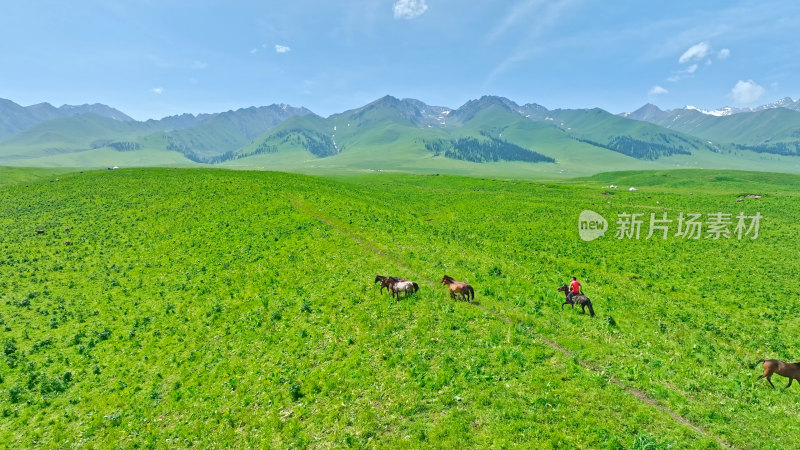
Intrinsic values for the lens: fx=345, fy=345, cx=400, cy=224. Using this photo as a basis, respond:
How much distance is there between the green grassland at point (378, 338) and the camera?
45.1 feet

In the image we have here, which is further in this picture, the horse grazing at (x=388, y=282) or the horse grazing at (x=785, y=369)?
the horse grazing at (x=388, y=282)

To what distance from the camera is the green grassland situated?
45.1ft

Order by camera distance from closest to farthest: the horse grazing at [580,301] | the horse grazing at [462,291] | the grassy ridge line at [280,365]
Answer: the grassy ridge line at [280,365] < the horse grazing at [580,301] < the horse grazing at [462,291]

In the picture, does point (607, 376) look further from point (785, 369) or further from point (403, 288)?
point (403, 288)

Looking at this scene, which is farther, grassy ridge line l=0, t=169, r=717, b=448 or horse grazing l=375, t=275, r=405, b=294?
horse grazing l=375, t=275, r=405, b=294

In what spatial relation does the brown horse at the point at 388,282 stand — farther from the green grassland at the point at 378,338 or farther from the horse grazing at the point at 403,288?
the green grassland at the point at 378,338

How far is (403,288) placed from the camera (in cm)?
2369

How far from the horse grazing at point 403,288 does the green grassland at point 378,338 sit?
83cm

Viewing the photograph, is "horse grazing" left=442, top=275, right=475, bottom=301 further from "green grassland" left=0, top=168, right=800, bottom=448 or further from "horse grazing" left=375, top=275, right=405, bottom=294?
"horse grazing" left=375, top=275, right=405, bottom=294

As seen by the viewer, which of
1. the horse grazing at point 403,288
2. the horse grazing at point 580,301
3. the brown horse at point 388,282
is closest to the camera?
the horse grazing at point 580,301

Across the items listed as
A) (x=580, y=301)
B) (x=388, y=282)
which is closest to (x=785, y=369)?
(x=580, y=301)

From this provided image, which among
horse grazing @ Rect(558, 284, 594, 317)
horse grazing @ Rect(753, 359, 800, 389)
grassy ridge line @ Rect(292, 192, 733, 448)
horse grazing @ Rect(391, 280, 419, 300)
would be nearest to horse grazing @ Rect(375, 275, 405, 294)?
horse grazing @ Rect(391, 280, 419, 300)

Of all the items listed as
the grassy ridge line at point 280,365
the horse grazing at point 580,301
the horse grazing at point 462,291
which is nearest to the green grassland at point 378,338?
the grassy ridge line at point 280,365

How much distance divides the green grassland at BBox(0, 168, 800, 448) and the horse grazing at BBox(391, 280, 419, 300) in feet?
2.71
